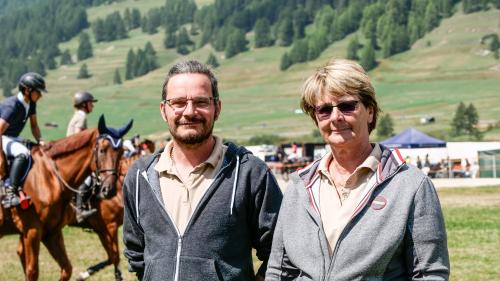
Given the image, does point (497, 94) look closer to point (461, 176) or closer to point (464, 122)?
point (464, 122)

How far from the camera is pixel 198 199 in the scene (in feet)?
14.7

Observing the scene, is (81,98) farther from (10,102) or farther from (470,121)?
(470,121)

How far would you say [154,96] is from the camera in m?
186

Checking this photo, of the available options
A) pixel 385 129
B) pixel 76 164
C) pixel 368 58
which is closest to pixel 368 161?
pixel 76 164

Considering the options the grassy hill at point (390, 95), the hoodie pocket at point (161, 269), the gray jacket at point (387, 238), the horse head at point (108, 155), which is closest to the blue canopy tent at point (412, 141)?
the horse head at point (108, 155)

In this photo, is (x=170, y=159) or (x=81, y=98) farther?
(x=81, y=98)

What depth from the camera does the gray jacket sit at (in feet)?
12.5

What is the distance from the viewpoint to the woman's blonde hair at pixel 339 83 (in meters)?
4.00

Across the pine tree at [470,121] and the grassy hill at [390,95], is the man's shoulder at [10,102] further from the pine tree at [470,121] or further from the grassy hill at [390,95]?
the grassy hill at [390,95]

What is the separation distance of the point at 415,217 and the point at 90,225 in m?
8.71

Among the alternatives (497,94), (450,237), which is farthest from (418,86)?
(450,237)

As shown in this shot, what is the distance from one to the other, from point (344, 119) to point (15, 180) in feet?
22.3

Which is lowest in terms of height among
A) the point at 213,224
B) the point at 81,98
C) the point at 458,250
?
the point at 458,250

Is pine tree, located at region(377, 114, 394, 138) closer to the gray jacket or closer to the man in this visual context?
the man
